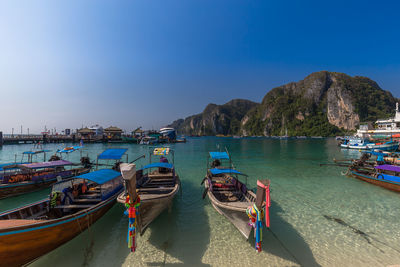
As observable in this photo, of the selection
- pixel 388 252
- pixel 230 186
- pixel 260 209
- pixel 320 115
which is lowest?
pixel 388 252

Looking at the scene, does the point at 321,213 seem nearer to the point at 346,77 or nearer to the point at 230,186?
the point at 230,186

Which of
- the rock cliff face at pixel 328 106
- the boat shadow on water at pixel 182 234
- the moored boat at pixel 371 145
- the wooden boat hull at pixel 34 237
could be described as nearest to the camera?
the wooden boat hull at pixel 34 237

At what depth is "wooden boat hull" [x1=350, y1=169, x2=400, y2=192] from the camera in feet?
45.0

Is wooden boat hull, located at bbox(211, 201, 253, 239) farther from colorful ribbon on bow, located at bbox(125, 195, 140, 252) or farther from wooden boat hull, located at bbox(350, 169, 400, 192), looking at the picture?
wooden boat hull, located at bbox(350, 169, 400, 192)

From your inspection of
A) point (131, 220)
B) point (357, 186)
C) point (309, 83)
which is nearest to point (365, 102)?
point (309, 83)

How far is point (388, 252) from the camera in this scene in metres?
7.11

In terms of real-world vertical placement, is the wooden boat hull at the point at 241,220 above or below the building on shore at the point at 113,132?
below

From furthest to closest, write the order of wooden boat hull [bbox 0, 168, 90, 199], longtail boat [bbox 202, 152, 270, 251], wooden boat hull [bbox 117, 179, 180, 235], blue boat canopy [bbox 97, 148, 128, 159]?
blue boat canopy [bbox 97, 148, 128, 159], wooden boat hull [bbox 0, 168, 90, 199], wooden boat hull [bbox 117, 179, 180, 235], longtail boat [bbox 202, 152, 270, 251]

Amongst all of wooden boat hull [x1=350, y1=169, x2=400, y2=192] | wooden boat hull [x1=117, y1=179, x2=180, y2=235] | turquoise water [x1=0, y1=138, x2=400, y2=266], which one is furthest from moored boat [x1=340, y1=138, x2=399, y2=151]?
wooden boat hull [x1=117, y1=179, x2=180, y2=235]

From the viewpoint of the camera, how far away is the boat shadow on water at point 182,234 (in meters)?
6.77

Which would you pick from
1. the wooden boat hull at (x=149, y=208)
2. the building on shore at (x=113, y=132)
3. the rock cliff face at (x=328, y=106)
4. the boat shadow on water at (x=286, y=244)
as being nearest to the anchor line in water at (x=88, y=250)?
the wooden boat hull at (x=149, y=208)

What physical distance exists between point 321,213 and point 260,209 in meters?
7.58

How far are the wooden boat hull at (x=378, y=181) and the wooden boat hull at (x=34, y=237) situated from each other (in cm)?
2337

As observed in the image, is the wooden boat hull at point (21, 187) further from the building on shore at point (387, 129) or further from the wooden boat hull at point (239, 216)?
the building on shore at point (387, 129)
